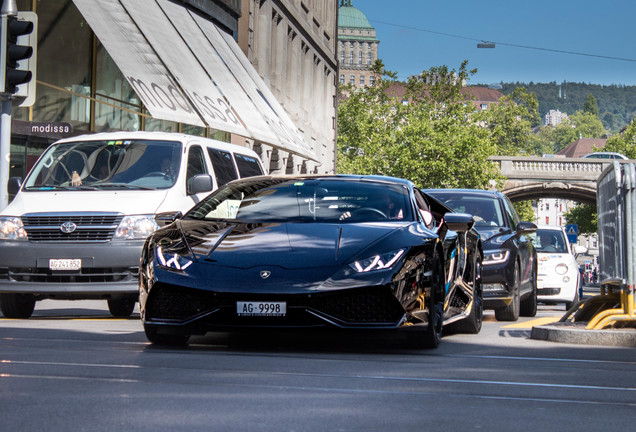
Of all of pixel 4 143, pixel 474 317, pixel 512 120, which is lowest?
pixel 474 317

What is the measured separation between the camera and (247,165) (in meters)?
14.5

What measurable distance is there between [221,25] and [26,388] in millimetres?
25868

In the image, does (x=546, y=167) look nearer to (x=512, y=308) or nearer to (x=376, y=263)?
(x=512, y=308)

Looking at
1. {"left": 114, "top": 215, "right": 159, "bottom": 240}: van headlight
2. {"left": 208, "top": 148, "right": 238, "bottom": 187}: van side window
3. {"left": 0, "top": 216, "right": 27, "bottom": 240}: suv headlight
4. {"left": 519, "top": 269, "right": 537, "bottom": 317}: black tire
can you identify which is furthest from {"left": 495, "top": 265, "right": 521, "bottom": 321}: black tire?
{"left": 0, "top": 216, "right": 27, "bottom": 240}: suv headlight

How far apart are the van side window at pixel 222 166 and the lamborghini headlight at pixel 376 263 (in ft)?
19.9

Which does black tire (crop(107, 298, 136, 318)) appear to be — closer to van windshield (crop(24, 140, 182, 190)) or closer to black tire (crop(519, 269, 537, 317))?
van windshield (crop(24, 140, 182, 190))

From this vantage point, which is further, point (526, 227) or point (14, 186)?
point (526, 227)

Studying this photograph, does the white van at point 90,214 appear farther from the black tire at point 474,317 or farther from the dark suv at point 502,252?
the dark suv at point 502,252

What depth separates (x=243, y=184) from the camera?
8.96 metres

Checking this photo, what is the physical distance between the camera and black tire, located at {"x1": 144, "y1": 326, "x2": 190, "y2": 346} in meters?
7.59

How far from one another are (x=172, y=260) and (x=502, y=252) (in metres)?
6.22

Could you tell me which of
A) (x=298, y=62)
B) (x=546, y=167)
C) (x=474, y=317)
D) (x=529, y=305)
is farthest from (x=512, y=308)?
(x=546, y=167)

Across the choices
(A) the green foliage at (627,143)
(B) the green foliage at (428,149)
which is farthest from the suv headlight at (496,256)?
(A) the green foliage at (627,143)

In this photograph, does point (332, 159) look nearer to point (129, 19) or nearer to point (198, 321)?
point (129, 19)
